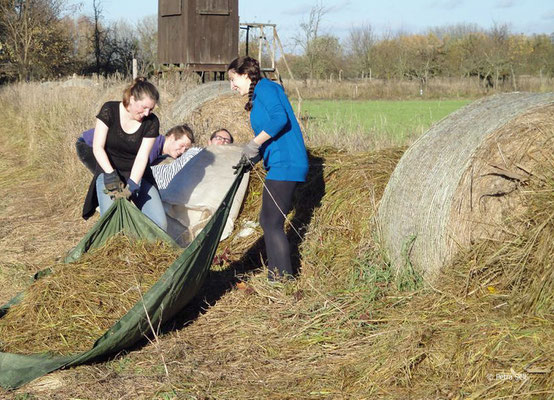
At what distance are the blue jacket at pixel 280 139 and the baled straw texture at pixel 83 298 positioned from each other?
0.98 m

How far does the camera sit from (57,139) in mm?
11734

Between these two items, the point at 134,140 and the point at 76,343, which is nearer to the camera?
the point at 76,343

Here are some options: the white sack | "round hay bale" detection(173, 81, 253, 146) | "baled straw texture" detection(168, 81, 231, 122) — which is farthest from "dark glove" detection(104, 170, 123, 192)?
"baled straw texture" detection(168, 81, 231, 122)

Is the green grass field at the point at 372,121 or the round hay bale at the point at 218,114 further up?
the round hay bale at the point at 218,114

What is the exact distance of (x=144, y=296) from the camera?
4043 millimetres

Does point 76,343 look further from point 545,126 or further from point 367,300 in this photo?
point 545,126

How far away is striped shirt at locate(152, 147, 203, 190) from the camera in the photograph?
6.94m

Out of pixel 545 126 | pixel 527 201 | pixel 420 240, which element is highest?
pixel 545 126

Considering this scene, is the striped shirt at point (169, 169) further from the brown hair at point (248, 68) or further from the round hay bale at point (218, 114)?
the round hay bale at point (218, 114)

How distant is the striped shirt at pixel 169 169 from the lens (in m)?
6.94

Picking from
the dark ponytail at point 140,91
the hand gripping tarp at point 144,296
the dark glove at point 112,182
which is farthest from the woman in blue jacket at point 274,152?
the dark glove at point 112,182

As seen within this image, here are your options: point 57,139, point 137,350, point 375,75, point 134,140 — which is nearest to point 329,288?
point 137,350

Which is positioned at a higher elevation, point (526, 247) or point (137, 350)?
point (526, 247)

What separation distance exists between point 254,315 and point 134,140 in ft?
5.12
